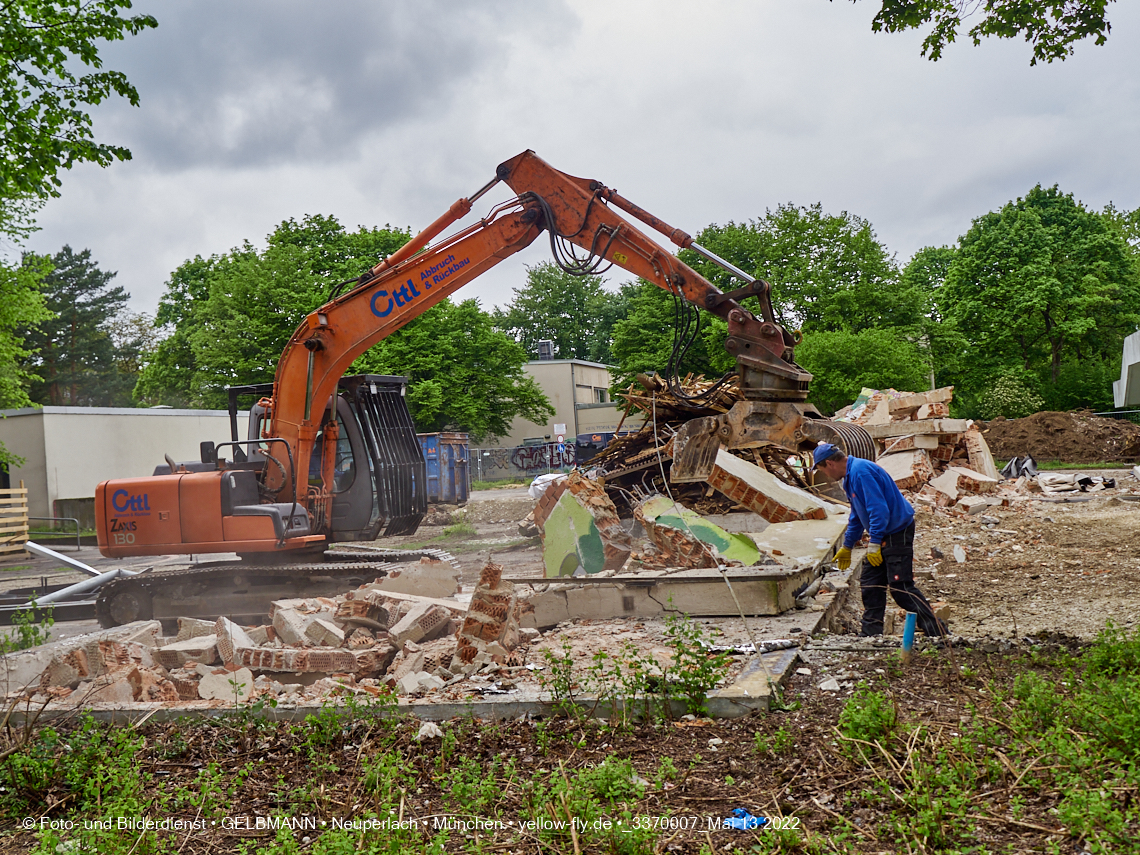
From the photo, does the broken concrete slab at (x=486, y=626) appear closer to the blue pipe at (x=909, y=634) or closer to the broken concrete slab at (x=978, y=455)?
the blue pipe at (x=909, y=634)

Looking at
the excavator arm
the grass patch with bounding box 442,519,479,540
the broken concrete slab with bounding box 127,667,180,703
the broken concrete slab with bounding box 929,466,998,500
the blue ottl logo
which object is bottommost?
the grass patch with bounding box 442,519,479,540

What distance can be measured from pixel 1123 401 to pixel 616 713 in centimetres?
3237

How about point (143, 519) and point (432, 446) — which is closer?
point (143, 519)

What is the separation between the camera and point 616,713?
4375mm

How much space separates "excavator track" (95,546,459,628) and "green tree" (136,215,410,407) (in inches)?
876

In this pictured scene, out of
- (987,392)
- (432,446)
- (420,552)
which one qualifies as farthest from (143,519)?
(987,392)

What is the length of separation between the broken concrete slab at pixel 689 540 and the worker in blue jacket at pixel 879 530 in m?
1.40

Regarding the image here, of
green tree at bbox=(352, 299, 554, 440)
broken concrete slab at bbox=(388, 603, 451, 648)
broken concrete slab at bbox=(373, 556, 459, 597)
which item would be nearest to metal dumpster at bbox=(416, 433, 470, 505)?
green tree at bbox=(352, 299, 554, 440)

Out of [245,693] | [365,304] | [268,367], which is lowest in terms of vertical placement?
[245,693]

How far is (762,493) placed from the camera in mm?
9258

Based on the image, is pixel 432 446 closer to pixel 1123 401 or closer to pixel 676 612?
pixel 676 612

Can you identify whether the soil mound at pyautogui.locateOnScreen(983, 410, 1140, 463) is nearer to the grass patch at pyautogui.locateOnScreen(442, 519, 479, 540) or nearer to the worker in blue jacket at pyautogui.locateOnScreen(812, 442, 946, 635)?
the grass patch at pyautogui.locateOnScreen(442, 519, 479, 540)

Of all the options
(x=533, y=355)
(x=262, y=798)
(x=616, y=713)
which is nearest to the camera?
(x=262, y=798)

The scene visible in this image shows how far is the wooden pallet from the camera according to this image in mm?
19766
